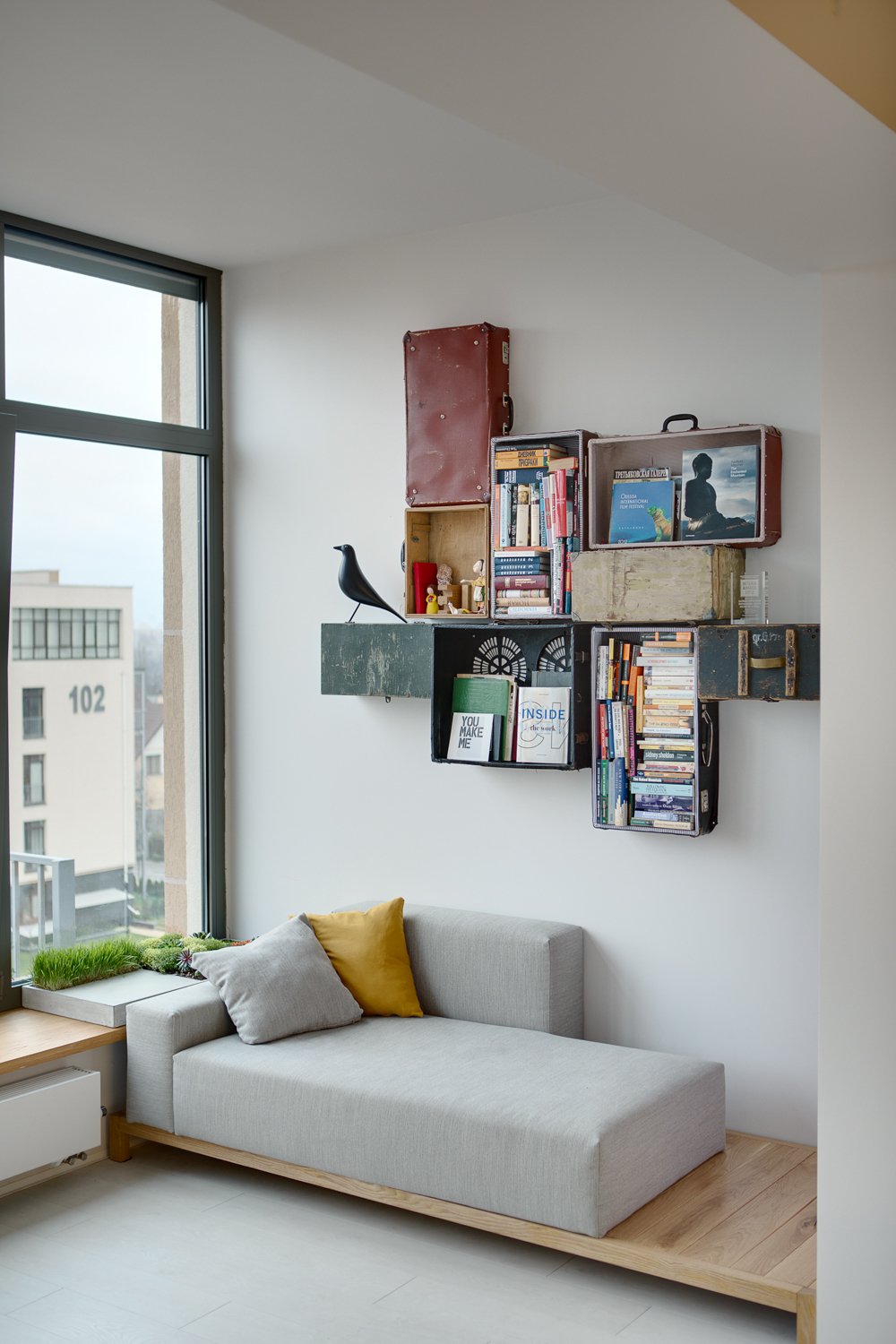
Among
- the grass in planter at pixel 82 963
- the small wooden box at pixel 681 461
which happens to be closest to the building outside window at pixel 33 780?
the grass in planter at pixel 82 963

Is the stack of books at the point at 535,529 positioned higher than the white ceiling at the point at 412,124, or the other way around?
the white ceiling at the point at 412,124

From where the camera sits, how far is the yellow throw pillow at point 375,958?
4223 millimetres

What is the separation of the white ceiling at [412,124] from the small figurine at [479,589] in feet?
3.80

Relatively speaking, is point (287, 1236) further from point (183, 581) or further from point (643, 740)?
point (183, 581)

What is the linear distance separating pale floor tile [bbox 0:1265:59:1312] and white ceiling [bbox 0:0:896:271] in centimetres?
293

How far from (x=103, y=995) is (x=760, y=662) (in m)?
2.38

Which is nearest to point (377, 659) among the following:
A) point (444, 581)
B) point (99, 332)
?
point (444, 581)

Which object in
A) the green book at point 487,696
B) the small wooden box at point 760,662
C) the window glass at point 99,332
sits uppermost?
the window glass at point 99,332

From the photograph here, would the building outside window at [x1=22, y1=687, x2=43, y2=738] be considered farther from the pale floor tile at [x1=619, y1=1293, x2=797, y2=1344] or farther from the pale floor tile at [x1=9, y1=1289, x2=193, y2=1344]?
the pale floor tile at [x1=619, y1=1293, x2=797, y2=1344]

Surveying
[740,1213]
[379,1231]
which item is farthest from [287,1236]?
[740,1213]

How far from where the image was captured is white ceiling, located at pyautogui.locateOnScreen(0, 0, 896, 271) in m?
1.73

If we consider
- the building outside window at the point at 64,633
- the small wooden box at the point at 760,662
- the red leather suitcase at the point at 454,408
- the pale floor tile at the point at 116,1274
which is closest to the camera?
the pale floor tile at the point at 116,1274

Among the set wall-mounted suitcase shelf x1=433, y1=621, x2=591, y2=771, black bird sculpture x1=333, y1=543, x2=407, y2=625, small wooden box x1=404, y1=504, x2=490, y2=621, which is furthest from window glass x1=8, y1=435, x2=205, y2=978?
wall-mounted suitcase shelf x1=433, y1=621, x2=591, y2=771

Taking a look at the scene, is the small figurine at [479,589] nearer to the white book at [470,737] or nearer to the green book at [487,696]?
the green book at [487,696]
